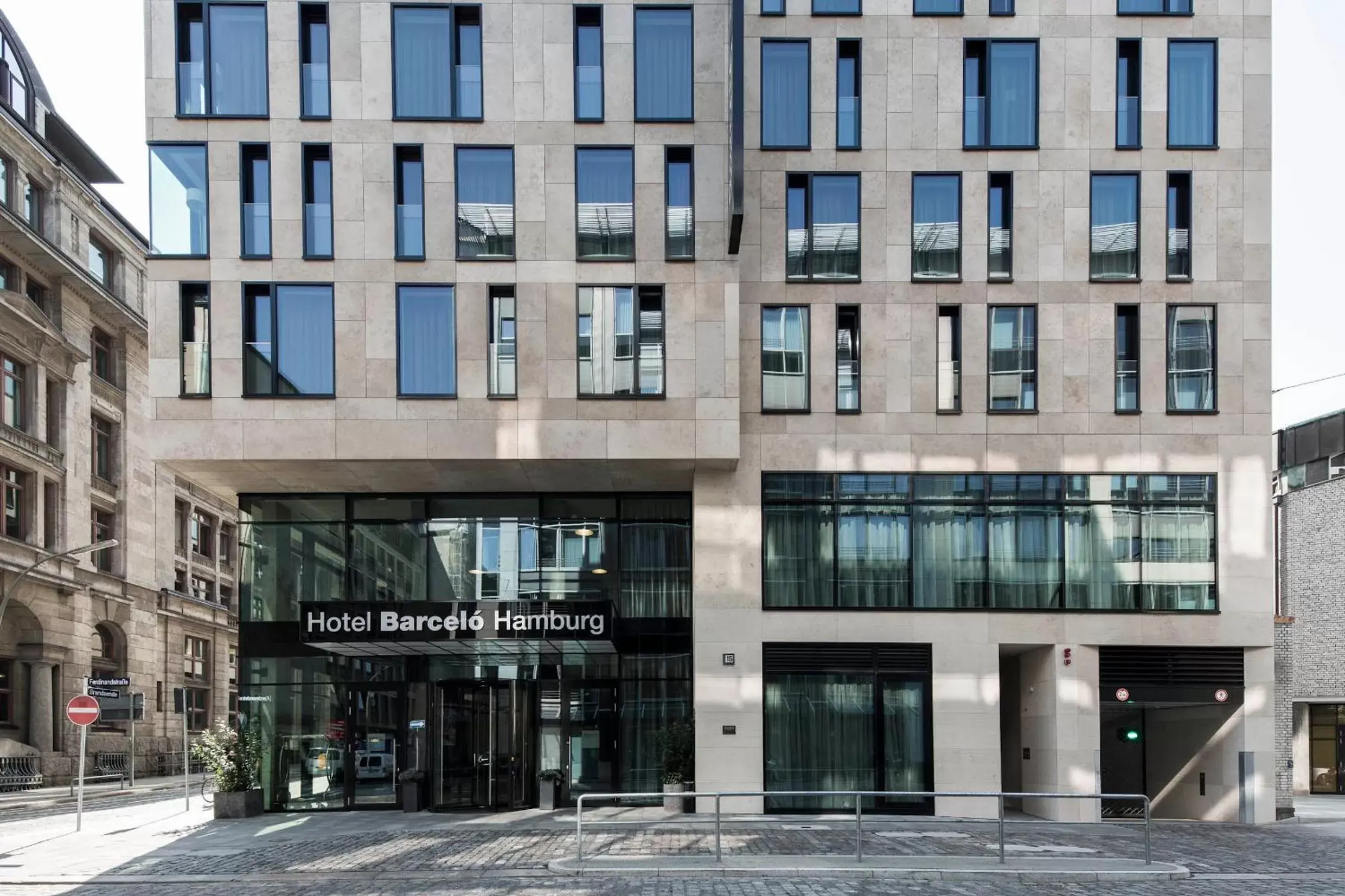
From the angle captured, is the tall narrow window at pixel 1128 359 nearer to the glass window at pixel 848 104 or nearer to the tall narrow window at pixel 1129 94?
the tall narrow window at pixel 1129 94

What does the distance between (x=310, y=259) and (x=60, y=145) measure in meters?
37.5

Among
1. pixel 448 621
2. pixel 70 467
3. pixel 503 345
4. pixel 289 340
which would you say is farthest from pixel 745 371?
pixel 70 467

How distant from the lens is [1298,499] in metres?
38.7

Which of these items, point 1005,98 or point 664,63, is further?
point 1005,98

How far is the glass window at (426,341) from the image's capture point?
23.5m

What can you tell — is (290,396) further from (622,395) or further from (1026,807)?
(1026,807)

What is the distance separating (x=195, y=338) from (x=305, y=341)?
2.24 meters

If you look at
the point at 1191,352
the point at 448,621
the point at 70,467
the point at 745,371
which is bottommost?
the point at 448,621

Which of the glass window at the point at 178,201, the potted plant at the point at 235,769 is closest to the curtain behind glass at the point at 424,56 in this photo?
the glass window at the point at 178,201

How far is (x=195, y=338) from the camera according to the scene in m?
23.5

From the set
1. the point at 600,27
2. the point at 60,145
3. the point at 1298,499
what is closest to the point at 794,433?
the point at 600,27

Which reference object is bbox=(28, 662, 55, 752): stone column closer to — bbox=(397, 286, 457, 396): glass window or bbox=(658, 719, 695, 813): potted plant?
bbox=(397, 286, 457, 396): glass window

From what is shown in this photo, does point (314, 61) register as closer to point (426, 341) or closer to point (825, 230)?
point (426, 341)

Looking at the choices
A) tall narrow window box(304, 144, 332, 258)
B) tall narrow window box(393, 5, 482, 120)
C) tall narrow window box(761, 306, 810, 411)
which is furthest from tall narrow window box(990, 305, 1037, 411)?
tall narrow window box(304, 144, 332, 258)
